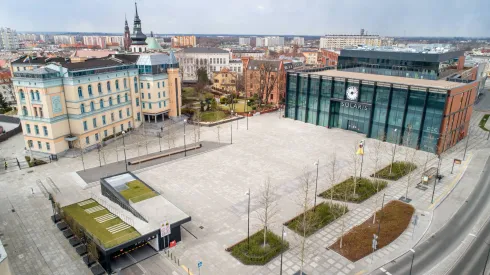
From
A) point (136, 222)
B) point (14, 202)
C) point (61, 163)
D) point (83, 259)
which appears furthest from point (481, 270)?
point (61, 163)

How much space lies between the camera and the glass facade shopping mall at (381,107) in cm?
5272

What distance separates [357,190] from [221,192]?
55.2ft

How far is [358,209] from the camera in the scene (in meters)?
36.4

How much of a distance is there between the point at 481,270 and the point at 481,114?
2677 inches

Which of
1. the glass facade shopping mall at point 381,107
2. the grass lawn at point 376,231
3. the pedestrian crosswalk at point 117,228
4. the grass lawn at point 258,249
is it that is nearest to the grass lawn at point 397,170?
the glass facade shopping mall at point 381,107

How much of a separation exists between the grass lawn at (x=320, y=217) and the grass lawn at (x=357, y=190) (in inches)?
85.3

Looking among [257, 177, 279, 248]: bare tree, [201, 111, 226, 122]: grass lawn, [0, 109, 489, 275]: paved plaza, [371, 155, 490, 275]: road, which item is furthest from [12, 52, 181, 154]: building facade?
[371, 155, 490, 275]: road

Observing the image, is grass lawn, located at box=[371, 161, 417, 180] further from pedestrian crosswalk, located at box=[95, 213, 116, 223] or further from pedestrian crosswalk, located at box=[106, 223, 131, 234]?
pedestrian crosswalk, located at box=[95, 213, 116, 223]

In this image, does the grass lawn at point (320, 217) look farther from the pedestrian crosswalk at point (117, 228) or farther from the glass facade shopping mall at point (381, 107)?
the glass facade shopping mall at point (381, 107)

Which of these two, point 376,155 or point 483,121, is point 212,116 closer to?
point 376,155

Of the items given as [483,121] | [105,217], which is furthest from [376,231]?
[483,121]

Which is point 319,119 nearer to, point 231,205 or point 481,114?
point 231,205

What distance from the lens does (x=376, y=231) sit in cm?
3198

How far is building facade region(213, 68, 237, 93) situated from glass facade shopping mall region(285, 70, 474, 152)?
3692 centimetres
